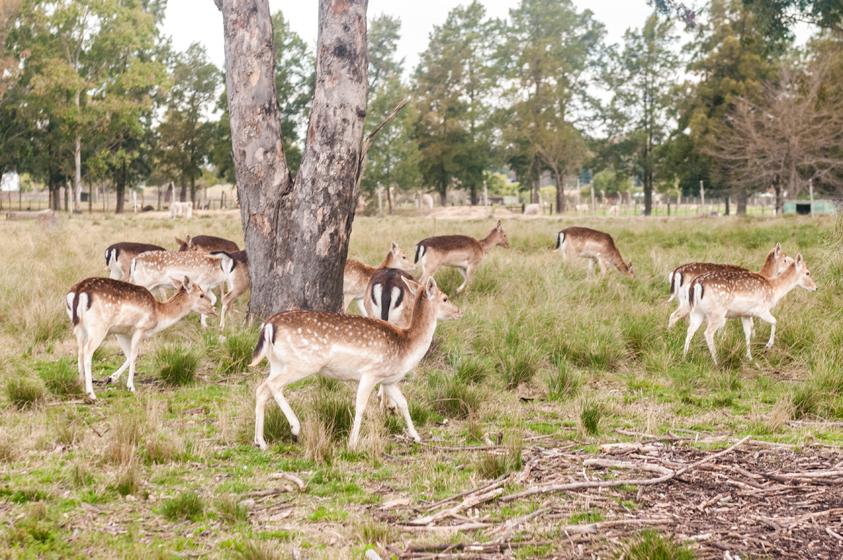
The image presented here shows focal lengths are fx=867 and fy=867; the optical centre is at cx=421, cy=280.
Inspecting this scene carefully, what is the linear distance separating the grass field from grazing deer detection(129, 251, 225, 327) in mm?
645

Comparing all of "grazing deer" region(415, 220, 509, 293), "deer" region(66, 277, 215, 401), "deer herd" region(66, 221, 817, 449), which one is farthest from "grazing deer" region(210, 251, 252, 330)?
"grazing deer" region(415, 220, 509, 293)

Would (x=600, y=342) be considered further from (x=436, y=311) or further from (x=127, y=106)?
(x=127, y=106)

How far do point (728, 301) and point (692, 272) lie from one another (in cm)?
134

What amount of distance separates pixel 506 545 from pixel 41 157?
55.4m

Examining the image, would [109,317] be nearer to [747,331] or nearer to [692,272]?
[747,331]

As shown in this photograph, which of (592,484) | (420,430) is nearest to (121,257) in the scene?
(420,430)

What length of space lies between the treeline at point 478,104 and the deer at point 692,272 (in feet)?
84.1

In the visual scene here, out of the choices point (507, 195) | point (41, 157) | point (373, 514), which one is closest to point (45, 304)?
point (373, 514)

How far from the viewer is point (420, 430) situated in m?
6.65

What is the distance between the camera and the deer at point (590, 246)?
54.1 feet

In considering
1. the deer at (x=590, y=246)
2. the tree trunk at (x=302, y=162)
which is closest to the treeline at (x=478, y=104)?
the deer at (x=590, y=246)

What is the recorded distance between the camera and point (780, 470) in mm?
5191

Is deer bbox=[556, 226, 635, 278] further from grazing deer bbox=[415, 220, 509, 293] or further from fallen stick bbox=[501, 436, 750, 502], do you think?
fallen stick bbox=[501, 436, 750, 502]

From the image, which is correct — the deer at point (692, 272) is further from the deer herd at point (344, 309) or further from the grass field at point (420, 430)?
the grass field at point (420, 430)
